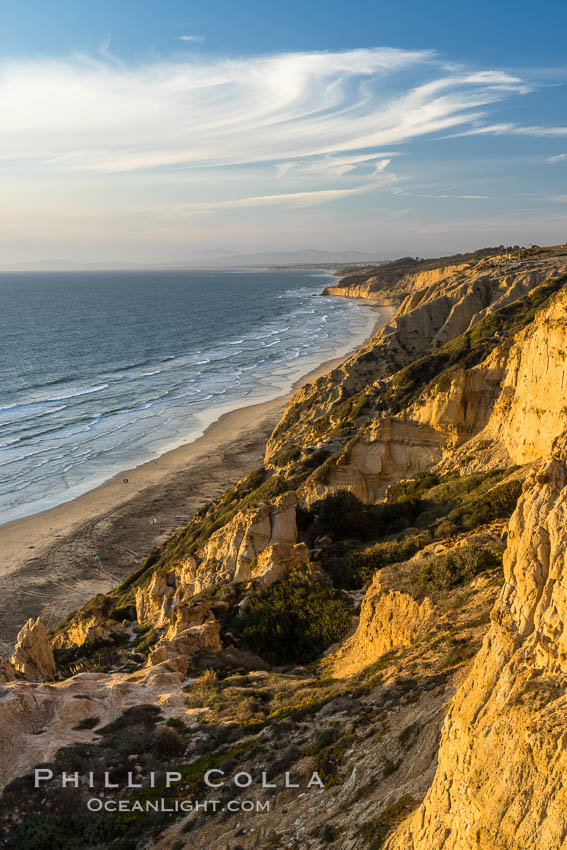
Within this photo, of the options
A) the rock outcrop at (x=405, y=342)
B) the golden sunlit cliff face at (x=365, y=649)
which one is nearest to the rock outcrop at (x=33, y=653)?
the golden sunlit cliff face at (x=365, y=649)

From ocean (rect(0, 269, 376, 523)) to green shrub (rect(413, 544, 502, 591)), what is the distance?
34.7 m

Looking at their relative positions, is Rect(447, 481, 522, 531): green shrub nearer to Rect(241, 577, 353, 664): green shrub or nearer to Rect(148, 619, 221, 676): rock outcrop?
Rect(241, 577, 353, 664): green shrub

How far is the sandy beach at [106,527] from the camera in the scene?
31.7 meters

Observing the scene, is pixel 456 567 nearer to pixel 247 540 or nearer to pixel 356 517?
pixel 356 517

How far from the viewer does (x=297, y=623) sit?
17.4 metres

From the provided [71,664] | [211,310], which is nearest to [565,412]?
[71,664]

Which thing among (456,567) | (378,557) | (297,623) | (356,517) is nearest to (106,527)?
(356,517)

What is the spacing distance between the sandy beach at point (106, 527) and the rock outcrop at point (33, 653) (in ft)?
33.4

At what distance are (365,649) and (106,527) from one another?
28294 mm

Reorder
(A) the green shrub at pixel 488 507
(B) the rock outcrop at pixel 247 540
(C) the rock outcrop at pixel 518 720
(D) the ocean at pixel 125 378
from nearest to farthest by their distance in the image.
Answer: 1. (C) the rock outcrop at pixel 518 720
2. (A) the green shrub at pixel 488 507
3. (B) the rock outcrop at pixel 247 540
4. (D) the ocean at pixel 125 378

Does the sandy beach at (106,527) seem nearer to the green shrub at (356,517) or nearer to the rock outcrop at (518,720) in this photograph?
the green shrub at (356,517)

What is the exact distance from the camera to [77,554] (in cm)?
3600

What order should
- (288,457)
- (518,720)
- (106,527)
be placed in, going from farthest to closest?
(106,527), (288,457), (518,720)

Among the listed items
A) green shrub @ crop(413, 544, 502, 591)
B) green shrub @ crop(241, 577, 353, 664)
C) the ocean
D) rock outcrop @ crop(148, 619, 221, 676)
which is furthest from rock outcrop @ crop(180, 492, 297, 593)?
the ocean
